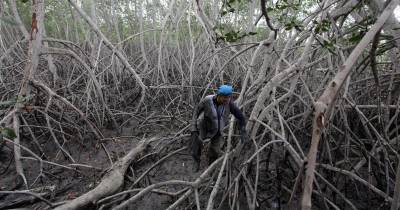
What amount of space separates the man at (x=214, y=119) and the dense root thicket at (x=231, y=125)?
112 millimetres

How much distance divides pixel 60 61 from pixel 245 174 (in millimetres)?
3920

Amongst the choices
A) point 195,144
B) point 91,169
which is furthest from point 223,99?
point 91,169

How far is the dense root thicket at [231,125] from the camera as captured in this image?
7.55 ft

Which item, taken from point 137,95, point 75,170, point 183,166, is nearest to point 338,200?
point 183,166

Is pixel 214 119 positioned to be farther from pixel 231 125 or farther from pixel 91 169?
pixel 91 169

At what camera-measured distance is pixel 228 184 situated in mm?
2604

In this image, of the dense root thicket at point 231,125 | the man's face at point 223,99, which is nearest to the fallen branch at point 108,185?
the dense root thicket at point 231,125

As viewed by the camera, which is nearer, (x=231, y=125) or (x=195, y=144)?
(x=231, y=125)

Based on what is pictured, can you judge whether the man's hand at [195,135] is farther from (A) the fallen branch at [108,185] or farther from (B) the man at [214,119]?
(A) the fallen branch at [108,185]

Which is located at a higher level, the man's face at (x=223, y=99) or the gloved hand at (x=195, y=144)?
the man's face at (x=223, y=99)

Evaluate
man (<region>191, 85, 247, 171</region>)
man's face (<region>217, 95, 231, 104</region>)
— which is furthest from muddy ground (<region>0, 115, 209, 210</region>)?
man's face (<region>217, 95, 231, 104</region>)

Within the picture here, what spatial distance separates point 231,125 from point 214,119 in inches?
6.3

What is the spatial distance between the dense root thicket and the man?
0.11 meters

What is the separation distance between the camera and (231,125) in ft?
8.80
